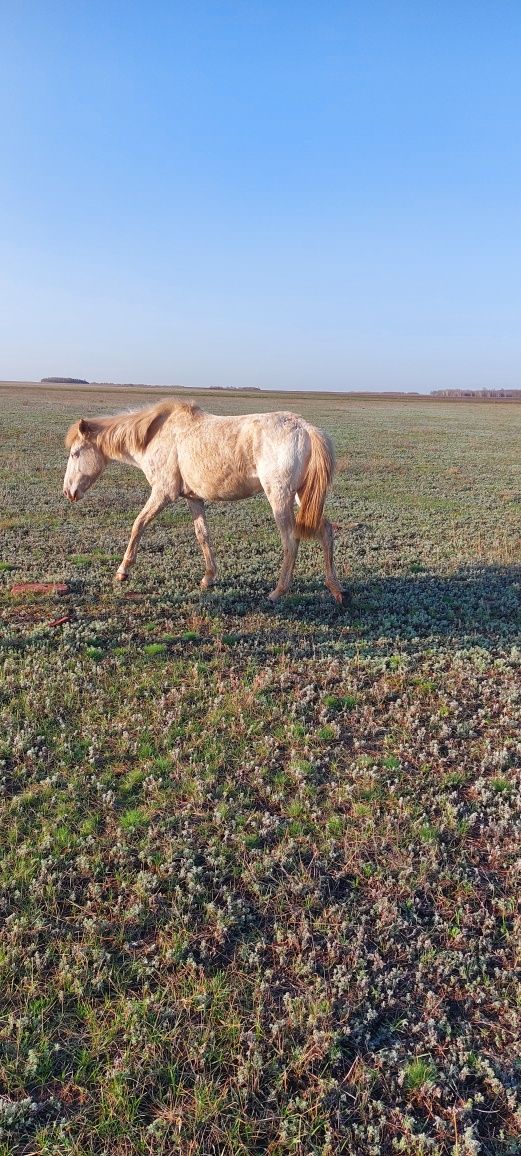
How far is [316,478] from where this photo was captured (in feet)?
25.2

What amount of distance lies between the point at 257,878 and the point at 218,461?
5685mm

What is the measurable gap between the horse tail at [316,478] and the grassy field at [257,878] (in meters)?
1.37

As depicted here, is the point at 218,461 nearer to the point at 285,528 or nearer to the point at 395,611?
the point at 285,528

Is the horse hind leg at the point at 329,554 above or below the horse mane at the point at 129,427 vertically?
below

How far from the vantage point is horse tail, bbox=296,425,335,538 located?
7617 mm

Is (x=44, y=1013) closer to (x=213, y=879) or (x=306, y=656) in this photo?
(x=213, y=879)

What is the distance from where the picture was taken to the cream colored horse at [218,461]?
771 cm

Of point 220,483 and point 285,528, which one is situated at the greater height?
point 220,483

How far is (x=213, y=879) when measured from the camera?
3588 millimetres

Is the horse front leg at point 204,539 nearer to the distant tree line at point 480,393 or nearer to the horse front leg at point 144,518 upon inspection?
the horse front leg at point 144,518

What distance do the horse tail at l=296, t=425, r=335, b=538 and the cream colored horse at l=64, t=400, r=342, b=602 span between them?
0.01m

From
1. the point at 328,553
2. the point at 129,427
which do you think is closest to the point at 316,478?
the point at 328,553

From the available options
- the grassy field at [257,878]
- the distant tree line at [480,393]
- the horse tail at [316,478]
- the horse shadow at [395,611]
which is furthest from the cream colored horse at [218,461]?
the distant tree line at [480,393]

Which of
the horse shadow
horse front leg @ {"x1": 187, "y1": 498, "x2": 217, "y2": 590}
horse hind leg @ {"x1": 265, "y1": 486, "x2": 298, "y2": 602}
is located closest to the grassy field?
the horse shadow
